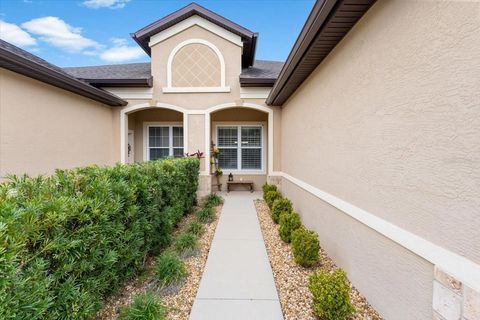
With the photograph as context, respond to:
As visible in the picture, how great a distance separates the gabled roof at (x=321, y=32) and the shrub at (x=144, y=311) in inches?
160

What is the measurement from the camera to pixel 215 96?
10.0 m

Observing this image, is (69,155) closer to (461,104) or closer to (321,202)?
(321,202)

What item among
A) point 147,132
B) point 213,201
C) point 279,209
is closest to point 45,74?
point 213,201

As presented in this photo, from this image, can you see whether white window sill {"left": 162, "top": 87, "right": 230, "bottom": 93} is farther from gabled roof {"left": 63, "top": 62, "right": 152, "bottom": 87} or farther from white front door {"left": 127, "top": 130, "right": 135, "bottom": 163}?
white front door {"left": 127, "top": 130, "right": 135, "bottom": 163}

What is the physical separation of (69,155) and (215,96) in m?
5.30

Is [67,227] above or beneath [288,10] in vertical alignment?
beneath

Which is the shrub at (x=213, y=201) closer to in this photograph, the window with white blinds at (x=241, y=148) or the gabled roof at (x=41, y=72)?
the window with white blinds at (x=241, y=148)

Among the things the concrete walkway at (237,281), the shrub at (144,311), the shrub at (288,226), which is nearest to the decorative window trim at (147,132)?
the concrete walkway at (237,281)

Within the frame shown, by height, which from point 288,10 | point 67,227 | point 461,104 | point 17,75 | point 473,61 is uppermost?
point 288,10

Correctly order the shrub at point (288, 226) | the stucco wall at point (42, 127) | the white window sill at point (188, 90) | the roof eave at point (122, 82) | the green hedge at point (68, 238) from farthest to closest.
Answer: the white window sill at point (188, 90) → the roof eave at point (122, 82) → the stucco wall at point (42, 127) → the shrub at point (288, 226) → the green hedge at point (68, 238)

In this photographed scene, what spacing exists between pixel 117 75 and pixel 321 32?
9076mm

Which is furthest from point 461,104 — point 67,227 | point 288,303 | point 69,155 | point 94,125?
point 94,125

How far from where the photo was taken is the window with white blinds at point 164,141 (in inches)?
477

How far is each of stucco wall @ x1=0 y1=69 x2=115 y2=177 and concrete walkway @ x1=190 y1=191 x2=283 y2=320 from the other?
4571 millimetres
